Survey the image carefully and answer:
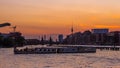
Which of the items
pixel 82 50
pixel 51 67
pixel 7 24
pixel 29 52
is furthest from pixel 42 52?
pixel 7 24

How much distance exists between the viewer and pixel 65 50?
6885 inches

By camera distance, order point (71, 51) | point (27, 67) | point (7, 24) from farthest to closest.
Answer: point (71, 51), point (27, 67), point (7, 24)

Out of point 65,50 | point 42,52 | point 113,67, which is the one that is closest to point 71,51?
point 65,50

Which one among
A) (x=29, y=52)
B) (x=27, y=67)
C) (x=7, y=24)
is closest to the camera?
(x=7, y=24)

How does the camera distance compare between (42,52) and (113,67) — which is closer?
(113,67)

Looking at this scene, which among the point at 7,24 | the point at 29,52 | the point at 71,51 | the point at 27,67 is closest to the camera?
the point at 7,24

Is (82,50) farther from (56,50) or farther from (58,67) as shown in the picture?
(58,67)

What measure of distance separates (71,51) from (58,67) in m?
102

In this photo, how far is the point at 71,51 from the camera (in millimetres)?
173375

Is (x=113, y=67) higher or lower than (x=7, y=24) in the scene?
lower

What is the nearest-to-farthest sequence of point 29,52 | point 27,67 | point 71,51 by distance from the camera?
1. point 27,67
2. point 29,52
3. point 71,51

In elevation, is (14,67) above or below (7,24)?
below

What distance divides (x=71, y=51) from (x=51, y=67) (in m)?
101

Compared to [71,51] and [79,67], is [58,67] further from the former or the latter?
[71,51]
